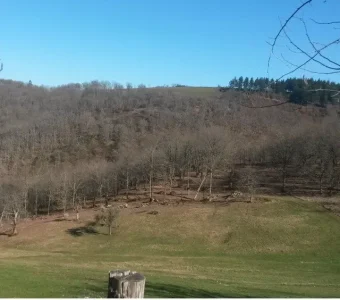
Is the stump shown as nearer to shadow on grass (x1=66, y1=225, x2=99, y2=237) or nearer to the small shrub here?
the small shrub

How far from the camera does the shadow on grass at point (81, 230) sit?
46188 millimetres

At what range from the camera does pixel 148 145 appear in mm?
100000

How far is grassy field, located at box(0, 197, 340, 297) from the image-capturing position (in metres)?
25.0

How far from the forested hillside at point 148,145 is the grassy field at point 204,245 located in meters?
8.28

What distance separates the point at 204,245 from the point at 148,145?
2373 inches

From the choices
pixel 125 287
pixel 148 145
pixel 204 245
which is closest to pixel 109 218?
pixel 204 245

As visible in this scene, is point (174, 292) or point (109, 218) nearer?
point (174, 292)

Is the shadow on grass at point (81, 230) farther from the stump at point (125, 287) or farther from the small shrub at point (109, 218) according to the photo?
the stump at point (125, 287)

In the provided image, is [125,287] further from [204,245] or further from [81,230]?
[81,230]

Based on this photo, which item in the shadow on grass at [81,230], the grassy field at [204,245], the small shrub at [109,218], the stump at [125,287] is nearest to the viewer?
the stump at [125,287]

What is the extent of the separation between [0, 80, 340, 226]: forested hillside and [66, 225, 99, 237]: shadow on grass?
8285 millimetres

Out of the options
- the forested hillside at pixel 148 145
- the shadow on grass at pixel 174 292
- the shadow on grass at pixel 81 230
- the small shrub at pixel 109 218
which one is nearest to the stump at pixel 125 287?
the forested hillside at pixel 148 145

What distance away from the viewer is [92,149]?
119 metres

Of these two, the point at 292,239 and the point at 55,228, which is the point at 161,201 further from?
the point at 292,239
